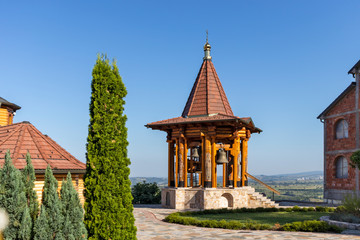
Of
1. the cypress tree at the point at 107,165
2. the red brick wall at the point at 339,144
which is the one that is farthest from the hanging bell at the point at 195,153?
the cypress tree at the point at 107,165

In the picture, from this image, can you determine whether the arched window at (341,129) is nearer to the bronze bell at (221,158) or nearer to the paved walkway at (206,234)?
the bronze bell at (221,158)

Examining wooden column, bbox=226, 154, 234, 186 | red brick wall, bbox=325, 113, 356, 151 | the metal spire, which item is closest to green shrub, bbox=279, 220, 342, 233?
wooden column, bbox=226, 154, 234, 186

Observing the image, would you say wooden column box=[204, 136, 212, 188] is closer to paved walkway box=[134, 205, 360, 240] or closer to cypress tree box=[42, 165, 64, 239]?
paved walkway box=[134, 205, 360, 240]

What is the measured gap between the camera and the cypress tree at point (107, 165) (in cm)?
919

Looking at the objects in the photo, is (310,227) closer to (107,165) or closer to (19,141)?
(107,165)

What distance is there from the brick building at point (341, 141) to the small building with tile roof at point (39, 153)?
18.6 m

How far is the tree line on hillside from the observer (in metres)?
8.23

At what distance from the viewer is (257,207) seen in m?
20.8

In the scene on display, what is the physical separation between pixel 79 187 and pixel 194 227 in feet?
15.8

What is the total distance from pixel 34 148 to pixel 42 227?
6612mm

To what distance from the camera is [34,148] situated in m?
14.2

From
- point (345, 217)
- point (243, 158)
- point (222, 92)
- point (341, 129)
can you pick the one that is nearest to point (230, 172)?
point (243, 158)

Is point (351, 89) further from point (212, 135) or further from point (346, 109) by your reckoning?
point (212, 135)

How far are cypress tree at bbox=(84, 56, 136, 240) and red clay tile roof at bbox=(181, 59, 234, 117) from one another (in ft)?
39.2
